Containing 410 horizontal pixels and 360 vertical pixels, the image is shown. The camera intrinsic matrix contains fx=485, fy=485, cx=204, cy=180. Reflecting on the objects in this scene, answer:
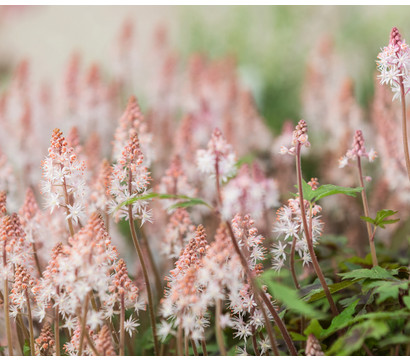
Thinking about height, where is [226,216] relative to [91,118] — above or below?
below

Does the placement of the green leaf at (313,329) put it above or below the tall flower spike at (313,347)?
above

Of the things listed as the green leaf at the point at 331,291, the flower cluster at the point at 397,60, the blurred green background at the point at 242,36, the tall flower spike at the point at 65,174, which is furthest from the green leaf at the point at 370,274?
the blurred green background at the point at 242,36

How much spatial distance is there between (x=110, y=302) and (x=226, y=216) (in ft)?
0.97

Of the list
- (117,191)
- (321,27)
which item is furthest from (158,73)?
(117,191)

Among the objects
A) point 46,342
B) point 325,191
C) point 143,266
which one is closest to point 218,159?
point 325,191

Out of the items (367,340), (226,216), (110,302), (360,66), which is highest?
(360,66)

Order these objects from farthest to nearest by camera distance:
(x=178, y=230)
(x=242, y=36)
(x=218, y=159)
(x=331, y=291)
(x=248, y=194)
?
(x=242, y=36) → (x=178, y=230) → (x=248, y=194) → (x=331, y=291) → (x=218, y=159)

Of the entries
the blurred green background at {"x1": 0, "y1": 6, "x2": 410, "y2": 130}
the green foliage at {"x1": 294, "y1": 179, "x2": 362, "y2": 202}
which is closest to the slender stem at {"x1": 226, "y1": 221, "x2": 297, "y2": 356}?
the green foliage at {"x1": 294, "y1": 179, "x2": 362, "y2": 202}

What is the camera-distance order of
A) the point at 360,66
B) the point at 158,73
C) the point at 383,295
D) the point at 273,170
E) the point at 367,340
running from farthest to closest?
1. the point at 360,66
2. the point at 158,73
3. the point at 273,170
4. the point at 367,340
5. the point at 383,295

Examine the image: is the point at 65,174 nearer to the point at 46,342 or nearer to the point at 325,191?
the point at 46,342

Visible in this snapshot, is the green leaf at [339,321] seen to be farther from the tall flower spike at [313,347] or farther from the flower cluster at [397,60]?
the flower cluster at [397,60]

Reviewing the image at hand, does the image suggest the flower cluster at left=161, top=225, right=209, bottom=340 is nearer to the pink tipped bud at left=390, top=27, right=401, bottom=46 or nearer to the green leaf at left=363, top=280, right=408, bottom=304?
the green leaf at left=363, top=280, right=408, bottom=304

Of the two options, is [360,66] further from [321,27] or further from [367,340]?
[367,340]

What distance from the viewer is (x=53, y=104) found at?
2346mm
